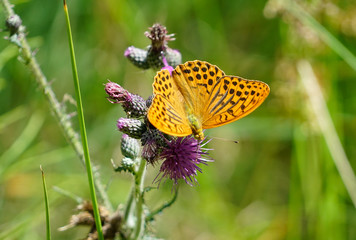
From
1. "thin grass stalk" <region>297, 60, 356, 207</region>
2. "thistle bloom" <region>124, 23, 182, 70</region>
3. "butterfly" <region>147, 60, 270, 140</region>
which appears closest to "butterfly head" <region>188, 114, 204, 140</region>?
"butterfly" <region>147, 60, 270, 140</region>

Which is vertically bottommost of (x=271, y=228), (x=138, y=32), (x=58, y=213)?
(x=271, y=228)

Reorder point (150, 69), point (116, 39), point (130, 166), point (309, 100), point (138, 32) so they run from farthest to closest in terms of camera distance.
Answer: point (116, 39) < point (138, 32) < point (309, 100) < point (150, 69) < point (130, 166)

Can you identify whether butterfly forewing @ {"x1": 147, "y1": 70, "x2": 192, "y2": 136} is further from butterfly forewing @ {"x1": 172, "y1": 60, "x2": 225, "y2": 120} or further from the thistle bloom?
the thistle bloom

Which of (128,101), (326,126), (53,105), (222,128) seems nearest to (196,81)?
(128,101)

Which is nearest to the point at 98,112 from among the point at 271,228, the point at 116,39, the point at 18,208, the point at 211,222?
the point at 116,39

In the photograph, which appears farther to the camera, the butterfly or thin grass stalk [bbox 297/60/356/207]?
thin grass stalk [bbox 297/60/356/207]

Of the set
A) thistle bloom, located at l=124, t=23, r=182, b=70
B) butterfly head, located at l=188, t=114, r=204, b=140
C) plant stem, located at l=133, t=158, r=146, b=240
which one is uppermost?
thistle bloom, located at l=124, t=23, r=182, b=70

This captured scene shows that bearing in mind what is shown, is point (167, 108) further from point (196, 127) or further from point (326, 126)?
point (326, 126)

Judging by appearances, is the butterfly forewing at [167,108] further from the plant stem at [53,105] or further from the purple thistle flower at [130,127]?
the plant stem at [53,105]

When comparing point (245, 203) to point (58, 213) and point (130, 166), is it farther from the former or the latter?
point (130, 166)
